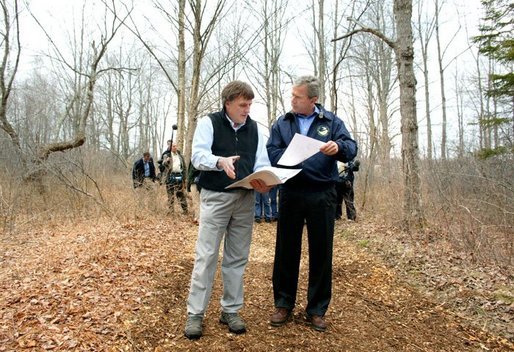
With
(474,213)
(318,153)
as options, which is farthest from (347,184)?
(318,153)

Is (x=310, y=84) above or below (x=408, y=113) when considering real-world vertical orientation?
below

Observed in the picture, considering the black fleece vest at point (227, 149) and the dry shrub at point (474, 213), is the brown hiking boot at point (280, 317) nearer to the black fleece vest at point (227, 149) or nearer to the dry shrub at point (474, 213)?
the black fleece vest at point (227, 149)

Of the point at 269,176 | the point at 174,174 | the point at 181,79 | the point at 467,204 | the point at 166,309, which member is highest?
the point at 181,79

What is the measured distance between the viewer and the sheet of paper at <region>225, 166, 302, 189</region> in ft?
8.51

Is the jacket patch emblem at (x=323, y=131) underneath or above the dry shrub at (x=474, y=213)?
above

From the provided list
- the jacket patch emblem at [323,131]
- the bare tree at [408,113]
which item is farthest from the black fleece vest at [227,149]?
the bare tree at [408,113]

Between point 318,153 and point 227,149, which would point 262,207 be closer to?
point 318,153

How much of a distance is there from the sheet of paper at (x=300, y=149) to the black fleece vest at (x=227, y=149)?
0.29 meters

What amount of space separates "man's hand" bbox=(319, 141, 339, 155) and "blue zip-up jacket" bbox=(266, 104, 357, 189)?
0.23ft

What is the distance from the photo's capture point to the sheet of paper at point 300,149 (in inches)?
109

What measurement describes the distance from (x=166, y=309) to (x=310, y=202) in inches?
64.5

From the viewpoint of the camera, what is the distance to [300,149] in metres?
2.81

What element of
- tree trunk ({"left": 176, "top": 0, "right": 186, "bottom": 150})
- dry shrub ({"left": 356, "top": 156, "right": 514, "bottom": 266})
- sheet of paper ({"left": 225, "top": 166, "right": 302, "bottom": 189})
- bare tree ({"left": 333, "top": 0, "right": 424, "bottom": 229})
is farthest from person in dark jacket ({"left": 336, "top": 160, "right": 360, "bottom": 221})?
sheet of paper ({"left": 225, "top": 166, "right": 302, "bottom": 189})

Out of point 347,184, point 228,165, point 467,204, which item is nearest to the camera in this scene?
point 228,165
